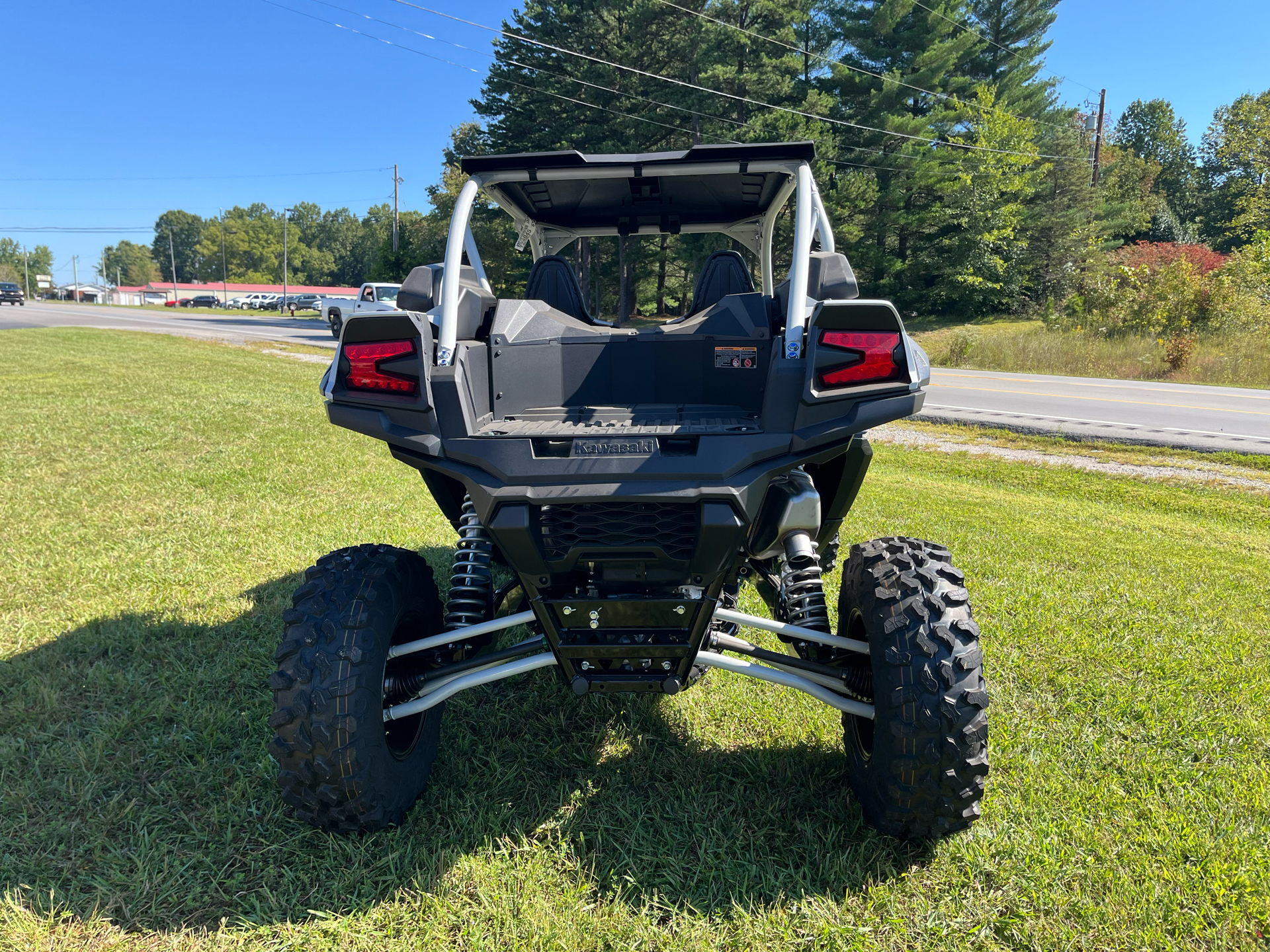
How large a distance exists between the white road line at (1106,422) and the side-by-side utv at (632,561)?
8312mm

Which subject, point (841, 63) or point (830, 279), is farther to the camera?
point (841, 63)

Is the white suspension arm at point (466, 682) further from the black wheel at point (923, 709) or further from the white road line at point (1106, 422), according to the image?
the white road line at point (1106, 422)

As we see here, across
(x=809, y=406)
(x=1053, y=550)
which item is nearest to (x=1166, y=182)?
(x=1053, y=550)

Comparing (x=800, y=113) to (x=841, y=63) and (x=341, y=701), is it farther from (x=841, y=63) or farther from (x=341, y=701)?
(x=341, y=701)

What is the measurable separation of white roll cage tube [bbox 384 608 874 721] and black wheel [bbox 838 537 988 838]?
0.13 metres

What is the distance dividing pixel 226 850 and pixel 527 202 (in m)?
3.06

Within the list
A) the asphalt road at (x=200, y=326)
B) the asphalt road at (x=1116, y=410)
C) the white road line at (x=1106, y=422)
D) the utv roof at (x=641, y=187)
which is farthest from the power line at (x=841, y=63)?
the utv roof at (x=641, y=187)

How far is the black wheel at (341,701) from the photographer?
7.16ft

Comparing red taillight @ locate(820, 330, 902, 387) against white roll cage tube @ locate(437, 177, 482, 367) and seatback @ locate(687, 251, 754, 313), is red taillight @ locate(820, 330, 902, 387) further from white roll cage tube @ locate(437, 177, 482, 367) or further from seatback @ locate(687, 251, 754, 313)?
seatback @ locate(687, 251, 754, 313)

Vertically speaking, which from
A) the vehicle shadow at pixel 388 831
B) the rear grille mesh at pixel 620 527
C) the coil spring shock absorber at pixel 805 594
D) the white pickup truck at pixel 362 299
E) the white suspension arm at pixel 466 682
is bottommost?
the vehicle shadow at pixel 388 831

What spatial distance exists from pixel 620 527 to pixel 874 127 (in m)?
37.3

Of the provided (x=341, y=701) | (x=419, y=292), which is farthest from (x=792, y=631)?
(x=419, y=292)

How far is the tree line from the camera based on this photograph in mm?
30688

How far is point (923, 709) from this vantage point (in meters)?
2.13
